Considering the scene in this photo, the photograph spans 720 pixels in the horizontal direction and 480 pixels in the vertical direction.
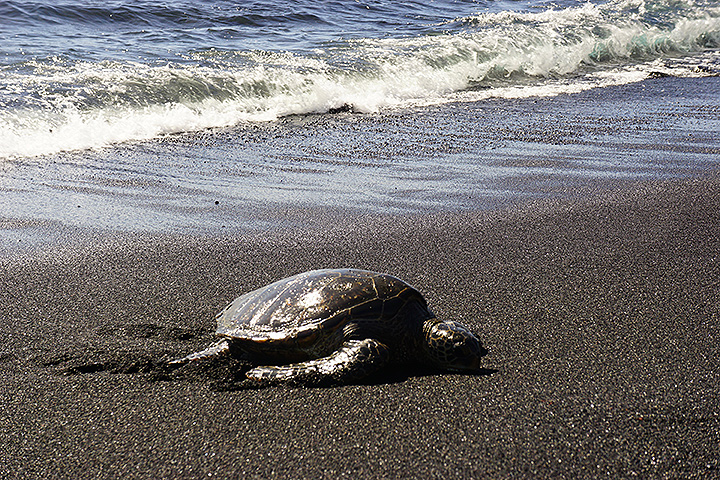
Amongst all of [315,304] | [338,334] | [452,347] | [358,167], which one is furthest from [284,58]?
[452,347]

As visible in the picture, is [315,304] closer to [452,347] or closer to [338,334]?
[338,334]

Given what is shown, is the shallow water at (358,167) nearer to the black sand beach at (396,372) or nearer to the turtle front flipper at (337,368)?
the black sand beach at (396,372)

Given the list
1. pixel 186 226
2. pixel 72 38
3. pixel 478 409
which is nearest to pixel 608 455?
pixel 478 409

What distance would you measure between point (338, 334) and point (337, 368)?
0.69ft

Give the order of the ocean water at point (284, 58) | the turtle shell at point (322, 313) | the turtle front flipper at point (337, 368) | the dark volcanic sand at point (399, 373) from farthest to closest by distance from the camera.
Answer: the ocean water at point (284, 58)
the turtle shell at point (322, 313)
the turtle front flipper at point (337, 368)
the dark volcanic sand at point (399, 373)

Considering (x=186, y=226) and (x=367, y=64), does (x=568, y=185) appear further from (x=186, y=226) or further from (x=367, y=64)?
(x=367, y=64)

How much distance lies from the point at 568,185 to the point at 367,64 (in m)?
7.37

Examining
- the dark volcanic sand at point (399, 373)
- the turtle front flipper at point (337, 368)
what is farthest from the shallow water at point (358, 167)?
the turtle front flipper at point (337, 368)

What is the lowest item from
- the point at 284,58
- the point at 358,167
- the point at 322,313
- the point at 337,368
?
the point at 358,167

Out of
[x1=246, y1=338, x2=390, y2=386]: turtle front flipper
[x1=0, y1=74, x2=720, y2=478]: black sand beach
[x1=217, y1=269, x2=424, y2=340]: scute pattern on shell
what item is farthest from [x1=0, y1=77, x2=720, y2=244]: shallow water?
[x1=246, y1=338, x2=390, y2=386]: turtle front flipper

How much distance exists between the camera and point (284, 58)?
1271 centimetres

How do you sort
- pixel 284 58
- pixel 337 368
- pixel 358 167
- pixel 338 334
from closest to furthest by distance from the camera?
pixel 337 368 → pixel 338 334 → pixel 358 167 → pixel 284 58

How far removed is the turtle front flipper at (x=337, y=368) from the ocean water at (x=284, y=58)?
5.63 m

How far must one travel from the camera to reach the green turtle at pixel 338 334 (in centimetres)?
289
